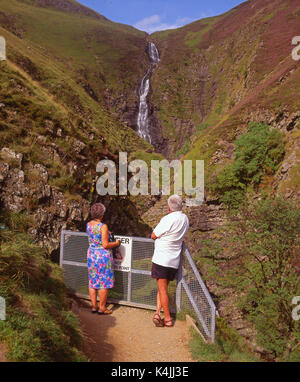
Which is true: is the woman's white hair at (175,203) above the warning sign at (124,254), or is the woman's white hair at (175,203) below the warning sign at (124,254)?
above

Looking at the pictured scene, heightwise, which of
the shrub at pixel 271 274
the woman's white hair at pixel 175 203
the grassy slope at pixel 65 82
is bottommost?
the shrub at pixel 271 274

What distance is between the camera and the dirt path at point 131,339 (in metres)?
4.79

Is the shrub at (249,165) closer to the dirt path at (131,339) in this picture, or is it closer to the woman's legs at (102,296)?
the dirt path at (131,339)

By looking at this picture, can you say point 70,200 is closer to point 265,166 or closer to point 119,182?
point 119,182

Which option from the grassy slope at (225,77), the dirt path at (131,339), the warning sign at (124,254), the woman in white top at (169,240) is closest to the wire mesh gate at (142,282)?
the warning sign at (124,254)

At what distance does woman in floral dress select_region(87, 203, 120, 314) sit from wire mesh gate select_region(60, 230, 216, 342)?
0.81m

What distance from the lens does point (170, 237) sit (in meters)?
5.23

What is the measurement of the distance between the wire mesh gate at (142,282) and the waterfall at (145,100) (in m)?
40.9

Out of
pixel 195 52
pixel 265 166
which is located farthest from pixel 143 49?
pixel 265 166

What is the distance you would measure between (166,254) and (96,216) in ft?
4.97

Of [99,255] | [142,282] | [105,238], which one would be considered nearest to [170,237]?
[105,238]

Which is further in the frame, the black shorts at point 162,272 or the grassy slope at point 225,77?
the grassy slope at point 225,77

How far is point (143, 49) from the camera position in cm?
7288

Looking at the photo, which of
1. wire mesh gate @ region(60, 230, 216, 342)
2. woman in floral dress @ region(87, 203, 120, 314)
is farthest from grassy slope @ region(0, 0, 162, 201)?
woman in floral dress @ region(87, 203, 120, 314)
